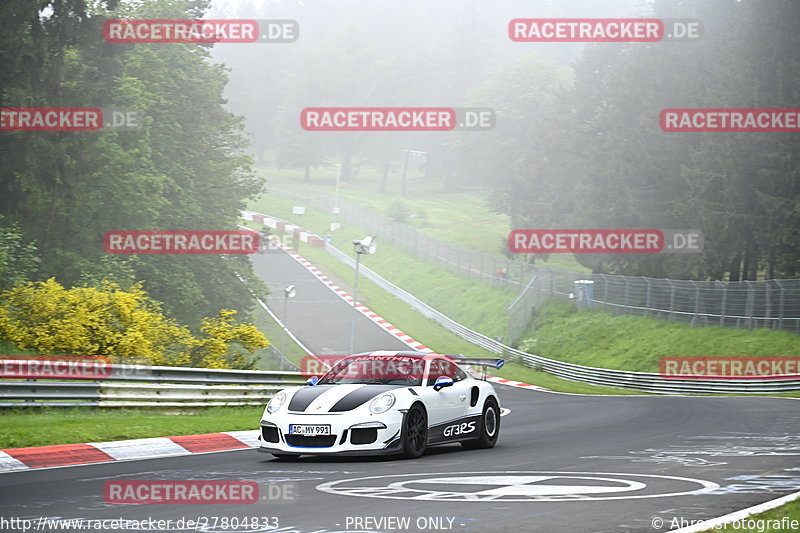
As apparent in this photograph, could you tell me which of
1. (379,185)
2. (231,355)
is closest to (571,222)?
(231,355)

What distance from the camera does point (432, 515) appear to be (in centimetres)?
810

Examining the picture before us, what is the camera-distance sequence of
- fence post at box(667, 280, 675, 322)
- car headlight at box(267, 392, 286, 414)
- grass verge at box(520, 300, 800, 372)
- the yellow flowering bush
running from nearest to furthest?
car headlight at box(267, 392, 286, 414) → the yellow flowering bush → grass verge at box(520, 300, 800, 372) → fence post at box(667, 280, 675, 322)

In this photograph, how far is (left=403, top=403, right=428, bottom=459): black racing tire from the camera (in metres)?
12.8

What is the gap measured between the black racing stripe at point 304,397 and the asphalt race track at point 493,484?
0.67m

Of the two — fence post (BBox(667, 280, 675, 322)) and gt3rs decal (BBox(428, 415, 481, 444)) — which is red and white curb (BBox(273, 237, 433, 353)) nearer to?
Answer: fence post (BBox(667, 280, 675, 322))

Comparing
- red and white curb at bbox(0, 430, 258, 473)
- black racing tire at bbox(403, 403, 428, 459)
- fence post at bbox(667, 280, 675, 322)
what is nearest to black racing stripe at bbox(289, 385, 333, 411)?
black racing tire at bbox(403, 403, 428, 459)

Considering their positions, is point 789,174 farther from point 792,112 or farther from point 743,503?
point 743,503

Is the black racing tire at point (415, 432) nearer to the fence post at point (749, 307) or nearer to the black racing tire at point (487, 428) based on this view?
the black racing tire at point (487, 428)

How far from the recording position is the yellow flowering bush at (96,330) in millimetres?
20656

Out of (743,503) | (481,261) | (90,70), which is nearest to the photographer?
(743,503)

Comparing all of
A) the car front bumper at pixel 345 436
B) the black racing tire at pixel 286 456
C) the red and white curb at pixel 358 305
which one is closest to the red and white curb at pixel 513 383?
the red and white curb at pixel 358 305

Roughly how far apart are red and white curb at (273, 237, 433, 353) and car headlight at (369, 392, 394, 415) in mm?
37084

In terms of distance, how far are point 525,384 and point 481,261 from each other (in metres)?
23.8

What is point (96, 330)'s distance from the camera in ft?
70.2
